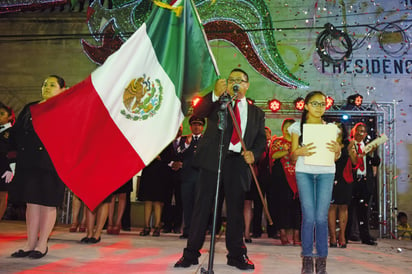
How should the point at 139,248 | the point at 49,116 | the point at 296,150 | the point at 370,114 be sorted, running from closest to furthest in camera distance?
1. the point at 49,116
2. the point at 296,150
3. the point at 139,248
4. the point at 370,114

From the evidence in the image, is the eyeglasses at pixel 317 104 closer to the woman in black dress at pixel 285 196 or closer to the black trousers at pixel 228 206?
the black trousers at pixel 228 206

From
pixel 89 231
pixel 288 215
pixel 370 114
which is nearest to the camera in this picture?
pixel 89 231

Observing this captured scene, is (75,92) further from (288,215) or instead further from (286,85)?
(286,85)

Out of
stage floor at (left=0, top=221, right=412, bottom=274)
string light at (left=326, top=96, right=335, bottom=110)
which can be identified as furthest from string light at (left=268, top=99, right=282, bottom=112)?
stage floor at (left=0, top=221, right=412, bottom=274)

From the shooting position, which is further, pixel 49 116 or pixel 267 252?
pixel 267 252

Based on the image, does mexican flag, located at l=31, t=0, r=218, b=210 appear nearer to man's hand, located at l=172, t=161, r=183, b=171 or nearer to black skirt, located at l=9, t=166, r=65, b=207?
black skirt, located at l=9, t=166, r=65, b=207

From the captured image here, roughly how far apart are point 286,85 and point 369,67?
2.06 meters

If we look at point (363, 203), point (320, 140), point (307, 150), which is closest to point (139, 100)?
point (307, 150)

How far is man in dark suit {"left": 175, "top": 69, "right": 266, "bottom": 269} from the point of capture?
3.71 m

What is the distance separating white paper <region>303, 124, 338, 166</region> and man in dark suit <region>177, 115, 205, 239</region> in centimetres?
297

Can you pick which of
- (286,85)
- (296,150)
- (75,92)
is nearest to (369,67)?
(286,85)

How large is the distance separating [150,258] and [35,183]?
144 cm

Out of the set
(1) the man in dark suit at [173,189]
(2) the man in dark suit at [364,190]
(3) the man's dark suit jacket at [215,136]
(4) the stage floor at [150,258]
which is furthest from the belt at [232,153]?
(2) the man in dark suit at [364,190]

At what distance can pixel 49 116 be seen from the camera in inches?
132
